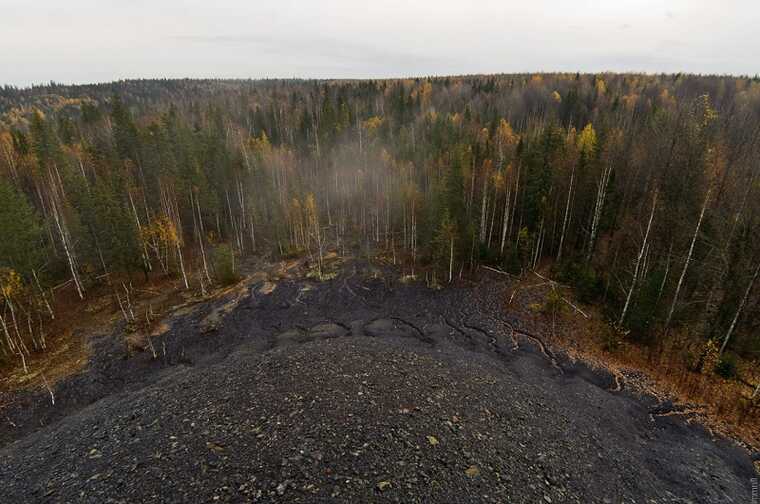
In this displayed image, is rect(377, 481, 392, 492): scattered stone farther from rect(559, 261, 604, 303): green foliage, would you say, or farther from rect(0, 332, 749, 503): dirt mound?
rect(559, 261, 604, 303): green foliage

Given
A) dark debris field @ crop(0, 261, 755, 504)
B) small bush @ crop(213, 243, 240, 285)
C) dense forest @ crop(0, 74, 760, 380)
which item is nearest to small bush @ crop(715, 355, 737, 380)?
dense forest @ crop(0, 74, 760, 380)

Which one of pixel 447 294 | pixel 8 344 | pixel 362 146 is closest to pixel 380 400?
pixel 447 294

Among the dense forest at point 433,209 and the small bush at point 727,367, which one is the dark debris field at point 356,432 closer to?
the small bush at point 727,367

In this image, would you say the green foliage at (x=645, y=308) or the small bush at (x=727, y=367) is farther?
the green foliage at (x=645, y=308)

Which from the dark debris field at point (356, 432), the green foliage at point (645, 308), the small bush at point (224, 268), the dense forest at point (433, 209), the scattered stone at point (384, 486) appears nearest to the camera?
the scattered stone at point (384, 486)

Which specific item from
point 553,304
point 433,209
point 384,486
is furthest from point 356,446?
point 433,209

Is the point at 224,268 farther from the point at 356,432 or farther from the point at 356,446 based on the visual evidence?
the point at 356,446

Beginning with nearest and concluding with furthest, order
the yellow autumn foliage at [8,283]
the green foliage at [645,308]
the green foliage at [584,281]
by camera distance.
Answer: the green foliage at [645,308] < the yellow autumn foliage at [8,283] < the green foliage at [584,281]

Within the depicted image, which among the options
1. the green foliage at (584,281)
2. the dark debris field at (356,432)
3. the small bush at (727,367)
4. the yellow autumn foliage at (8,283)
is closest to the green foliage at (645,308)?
the small bush at (727,367)
